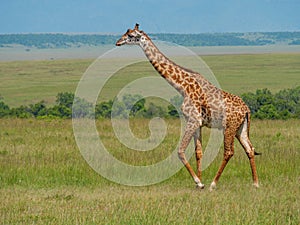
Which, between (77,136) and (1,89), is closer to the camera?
(77,136)

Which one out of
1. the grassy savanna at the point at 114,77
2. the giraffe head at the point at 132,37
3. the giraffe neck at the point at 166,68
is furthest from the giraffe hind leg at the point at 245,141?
the grassy savanna at the point at 114,77

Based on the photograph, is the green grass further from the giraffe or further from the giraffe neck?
the giraffe neck

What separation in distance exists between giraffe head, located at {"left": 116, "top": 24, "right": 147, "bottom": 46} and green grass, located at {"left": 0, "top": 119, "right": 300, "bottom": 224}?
2.56 m

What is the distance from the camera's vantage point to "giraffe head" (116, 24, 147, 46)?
12.0 m

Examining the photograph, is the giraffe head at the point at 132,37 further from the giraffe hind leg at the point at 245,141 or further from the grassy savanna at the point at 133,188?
the grassy savanna at the point at 133,188

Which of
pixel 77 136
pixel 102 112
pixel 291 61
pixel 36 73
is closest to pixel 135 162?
pixel 77 136

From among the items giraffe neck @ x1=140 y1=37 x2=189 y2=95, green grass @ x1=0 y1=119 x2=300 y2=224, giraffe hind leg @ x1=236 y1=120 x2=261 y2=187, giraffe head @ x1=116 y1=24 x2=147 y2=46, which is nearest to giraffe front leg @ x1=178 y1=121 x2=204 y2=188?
green grass @ x1=0 y1=119 x2=300 y2=224

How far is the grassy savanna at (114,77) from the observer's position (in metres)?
78.6

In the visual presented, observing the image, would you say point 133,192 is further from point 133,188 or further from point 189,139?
point 189,139

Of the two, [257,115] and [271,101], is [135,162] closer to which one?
[257,115]

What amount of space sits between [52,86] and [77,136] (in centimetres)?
7405

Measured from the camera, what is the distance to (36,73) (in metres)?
120

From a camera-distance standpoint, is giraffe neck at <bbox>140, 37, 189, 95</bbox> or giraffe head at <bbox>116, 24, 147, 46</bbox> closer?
giraffe head at <bbox>116, 24, 147, 46</bbox>

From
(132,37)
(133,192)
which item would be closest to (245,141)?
(133,192)
